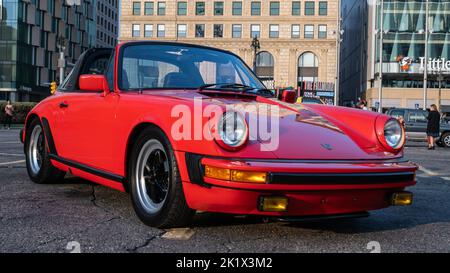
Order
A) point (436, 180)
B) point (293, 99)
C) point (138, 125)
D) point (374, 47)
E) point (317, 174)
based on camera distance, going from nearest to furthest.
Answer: point (317, 174) < point (138, 125) < point (293, 99) < point (436, 180) < point (374, 47)

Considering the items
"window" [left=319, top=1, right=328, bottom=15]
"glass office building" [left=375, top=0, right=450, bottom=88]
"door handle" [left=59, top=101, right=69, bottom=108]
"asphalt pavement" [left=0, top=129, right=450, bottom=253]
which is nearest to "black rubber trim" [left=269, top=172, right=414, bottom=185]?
"asphalt pavement" [left=0, top=129, right=450, bottom=253]

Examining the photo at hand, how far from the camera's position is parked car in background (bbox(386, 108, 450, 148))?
66.6 feet

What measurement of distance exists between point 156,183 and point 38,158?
2693 mm

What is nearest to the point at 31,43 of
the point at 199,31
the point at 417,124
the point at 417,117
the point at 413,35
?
the point at 199,31

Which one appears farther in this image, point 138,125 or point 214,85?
point 214,85

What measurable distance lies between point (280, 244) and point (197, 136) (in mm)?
871

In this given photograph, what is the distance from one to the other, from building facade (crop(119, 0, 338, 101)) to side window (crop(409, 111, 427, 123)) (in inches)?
1845

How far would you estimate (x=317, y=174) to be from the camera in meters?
3.17

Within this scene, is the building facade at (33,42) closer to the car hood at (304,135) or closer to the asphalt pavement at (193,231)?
the asphalt pavement at (193,231)

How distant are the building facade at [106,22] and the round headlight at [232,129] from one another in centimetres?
8590

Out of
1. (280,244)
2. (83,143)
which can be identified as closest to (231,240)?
(280,244)

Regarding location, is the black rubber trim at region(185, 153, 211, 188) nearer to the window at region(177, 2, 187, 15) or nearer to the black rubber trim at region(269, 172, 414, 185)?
the black rubber trim at region(269, 172, 414, 185)

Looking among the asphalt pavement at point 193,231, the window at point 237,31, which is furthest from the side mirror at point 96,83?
the window at point 237,31
